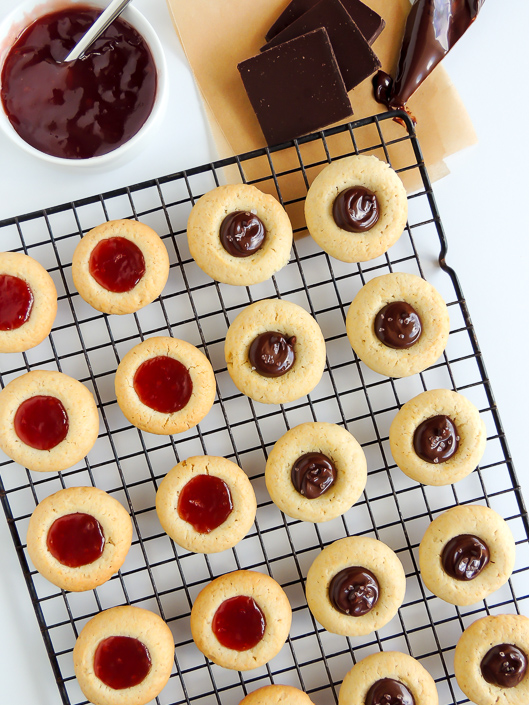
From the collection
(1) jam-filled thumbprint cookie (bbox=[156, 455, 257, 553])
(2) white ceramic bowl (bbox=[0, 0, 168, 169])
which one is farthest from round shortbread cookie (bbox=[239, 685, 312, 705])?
(2) white ceramic bowl (bbox=[0, 0, 168, 169])

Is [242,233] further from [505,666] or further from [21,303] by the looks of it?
[505,666]

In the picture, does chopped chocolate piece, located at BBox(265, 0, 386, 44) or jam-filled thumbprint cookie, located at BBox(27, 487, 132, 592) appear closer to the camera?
jam-filled thumbprint cookie, located at BBox(27, 487, 132, 592)

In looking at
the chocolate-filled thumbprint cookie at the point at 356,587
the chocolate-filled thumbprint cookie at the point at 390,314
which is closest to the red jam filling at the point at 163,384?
the chocolate-filled thumbprint cookie at the point at 390,314

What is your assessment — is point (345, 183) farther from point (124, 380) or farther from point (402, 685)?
point (402, 685)

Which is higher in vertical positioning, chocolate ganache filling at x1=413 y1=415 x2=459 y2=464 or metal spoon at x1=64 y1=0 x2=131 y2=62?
metal spoon at x1=64 y1=0 x2=131 y2=62

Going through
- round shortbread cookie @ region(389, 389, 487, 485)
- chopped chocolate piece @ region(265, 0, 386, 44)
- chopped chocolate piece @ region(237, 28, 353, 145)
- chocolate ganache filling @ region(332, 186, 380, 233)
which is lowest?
round shortbread cookie @ region(389, 389, 487, 485)

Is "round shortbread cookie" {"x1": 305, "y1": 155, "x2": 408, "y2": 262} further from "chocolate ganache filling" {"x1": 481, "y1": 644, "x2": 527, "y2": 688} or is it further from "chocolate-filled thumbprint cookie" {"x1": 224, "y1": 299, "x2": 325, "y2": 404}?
"chocolate ganache filling" {"x1": 481, "y1": 644, "x2": 527, "y2": 688}

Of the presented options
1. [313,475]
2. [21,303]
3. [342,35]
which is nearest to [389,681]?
[313,475]
